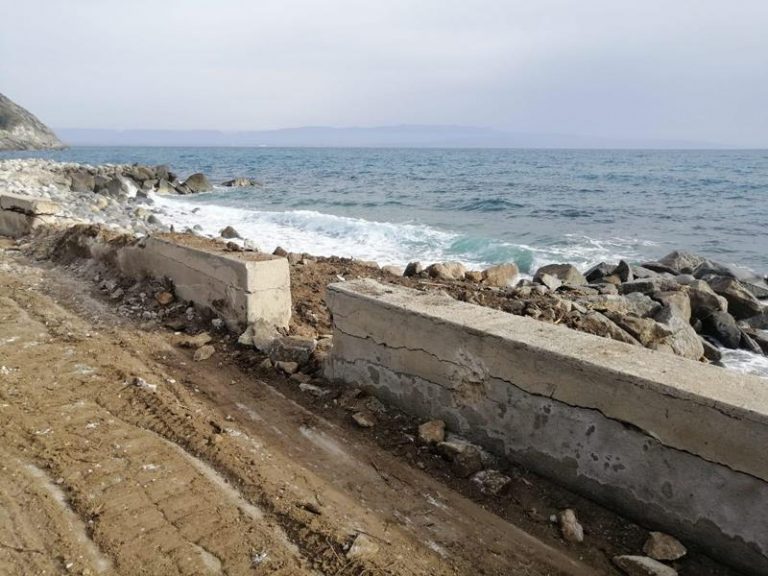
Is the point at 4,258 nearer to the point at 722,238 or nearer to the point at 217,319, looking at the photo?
the point at 217,319

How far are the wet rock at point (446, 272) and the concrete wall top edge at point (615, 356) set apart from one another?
569cm

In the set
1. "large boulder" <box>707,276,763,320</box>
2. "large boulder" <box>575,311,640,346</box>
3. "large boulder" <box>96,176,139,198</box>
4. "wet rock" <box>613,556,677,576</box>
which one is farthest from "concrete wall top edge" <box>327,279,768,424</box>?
"large boulder" <box>96,176,139,198</box>

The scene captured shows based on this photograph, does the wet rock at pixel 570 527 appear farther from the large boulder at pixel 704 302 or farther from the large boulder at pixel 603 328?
the large boulder at pixel 704 302

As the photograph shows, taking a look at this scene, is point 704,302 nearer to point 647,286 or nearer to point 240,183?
point 647,286

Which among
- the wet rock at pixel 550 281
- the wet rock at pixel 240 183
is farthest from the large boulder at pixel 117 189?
the wet rock at pixel 550 281

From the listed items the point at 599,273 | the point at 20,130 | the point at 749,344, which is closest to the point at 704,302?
the point at 749,344

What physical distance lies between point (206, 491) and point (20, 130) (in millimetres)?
119038

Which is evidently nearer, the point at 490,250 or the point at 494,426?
the point at 494,426

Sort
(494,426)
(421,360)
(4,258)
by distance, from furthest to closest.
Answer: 1. (4,258)
2. (421,360)
3. (494,426)

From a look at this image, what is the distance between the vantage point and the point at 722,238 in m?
18.9

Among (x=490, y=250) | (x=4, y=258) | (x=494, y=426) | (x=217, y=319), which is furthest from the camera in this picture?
(x=490, y=250)

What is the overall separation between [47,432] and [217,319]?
2168 millimetres

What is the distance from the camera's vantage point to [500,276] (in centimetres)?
1123

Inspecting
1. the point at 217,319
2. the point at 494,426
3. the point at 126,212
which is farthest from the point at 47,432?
the point at 126,212
